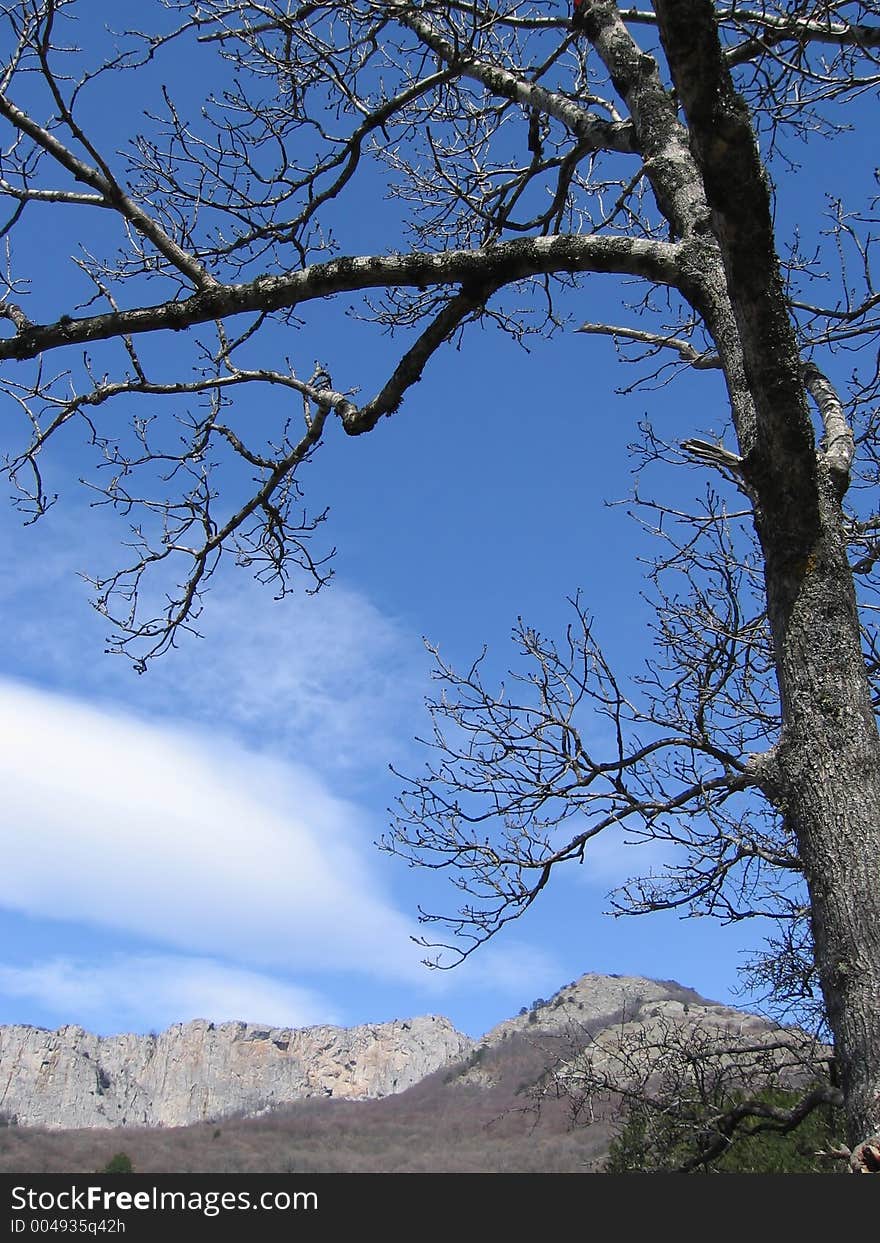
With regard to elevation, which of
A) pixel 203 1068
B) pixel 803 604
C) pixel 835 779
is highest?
pixel 203 1068

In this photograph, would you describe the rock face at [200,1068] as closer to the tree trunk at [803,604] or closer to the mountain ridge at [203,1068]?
the mountain ridge at [203,1068]

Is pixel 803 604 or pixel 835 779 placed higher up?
pixel 803 604

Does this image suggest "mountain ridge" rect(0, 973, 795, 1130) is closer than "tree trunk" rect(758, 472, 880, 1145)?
No

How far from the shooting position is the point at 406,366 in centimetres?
387

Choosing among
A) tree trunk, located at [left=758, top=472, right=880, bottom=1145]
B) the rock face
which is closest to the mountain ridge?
the rock face

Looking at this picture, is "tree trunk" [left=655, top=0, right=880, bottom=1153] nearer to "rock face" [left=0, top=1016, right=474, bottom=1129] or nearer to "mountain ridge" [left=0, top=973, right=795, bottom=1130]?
"mountain ridge" [left=0, top=973, right=795, bottom=1130]

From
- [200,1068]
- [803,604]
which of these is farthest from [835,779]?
[200,1068]

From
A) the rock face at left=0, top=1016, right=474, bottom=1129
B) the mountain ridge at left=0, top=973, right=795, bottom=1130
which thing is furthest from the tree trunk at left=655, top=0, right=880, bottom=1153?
the rock face at left=0, top=1016, right=474, bottom=1129

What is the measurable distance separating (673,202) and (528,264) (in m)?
0.69

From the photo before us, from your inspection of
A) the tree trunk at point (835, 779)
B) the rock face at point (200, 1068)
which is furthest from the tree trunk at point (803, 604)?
the rock face at point (200, 1068)

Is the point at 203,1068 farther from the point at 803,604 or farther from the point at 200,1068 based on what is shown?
the point at 803,604

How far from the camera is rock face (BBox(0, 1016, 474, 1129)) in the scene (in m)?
121

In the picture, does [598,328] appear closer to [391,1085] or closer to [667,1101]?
[667,1101]

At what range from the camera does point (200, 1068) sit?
137750 millimetres
